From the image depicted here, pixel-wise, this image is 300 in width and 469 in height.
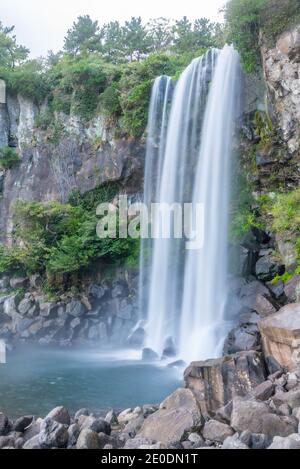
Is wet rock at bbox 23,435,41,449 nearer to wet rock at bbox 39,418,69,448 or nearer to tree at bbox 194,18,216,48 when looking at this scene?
wet rock at bbox 39,418,69,448

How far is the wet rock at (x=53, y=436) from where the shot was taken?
212 inches

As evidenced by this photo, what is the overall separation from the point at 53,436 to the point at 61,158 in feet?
52.4

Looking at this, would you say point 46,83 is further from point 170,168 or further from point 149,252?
point 149,252

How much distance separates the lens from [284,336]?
773 centimetres

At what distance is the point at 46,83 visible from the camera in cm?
2217

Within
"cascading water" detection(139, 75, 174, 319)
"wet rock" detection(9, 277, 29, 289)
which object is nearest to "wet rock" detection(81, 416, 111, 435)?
"cascading water" detection(139, 75, 174, 319)

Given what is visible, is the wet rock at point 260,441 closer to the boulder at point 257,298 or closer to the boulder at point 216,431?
the boulder at point 216,431

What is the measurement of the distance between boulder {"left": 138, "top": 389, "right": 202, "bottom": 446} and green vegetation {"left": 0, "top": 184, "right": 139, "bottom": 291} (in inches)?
411

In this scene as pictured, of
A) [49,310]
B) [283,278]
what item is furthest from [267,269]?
[49,310]

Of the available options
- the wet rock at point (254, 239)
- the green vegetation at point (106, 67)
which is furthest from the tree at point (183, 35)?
the wet rock at point (254, 239)

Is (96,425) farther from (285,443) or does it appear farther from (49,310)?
(49,310)

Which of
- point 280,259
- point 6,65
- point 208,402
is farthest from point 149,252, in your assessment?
point 6,65

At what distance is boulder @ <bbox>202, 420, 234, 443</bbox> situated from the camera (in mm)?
5164
